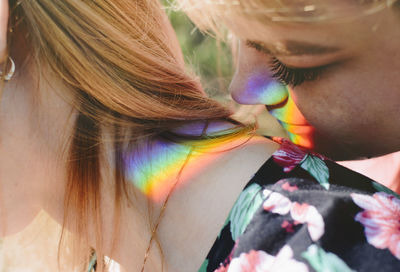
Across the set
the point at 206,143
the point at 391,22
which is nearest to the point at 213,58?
the point at 206,143

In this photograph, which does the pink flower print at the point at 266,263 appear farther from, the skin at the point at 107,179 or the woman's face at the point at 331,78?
the woman's face at the point at 331,78

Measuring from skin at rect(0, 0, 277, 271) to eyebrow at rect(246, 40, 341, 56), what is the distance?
0.55 ft

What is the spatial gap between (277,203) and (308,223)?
0.06 metres

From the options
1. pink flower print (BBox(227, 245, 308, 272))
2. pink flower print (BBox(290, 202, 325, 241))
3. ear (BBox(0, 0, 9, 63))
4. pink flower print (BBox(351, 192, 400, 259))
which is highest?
ear (BBox(0, 0, 9, 63))

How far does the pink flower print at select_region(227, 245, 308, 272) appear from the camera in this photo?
647 mm

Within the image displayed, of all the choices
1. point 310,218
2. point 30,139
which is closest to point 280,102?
point 310,218

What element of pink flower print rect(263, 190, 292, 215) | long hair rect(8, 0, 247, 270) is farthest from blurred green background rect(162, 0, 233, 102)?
pink flower print rect(263, 190, 292, 215)

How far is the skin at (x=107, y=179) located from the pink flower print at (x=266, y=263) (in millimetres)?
108

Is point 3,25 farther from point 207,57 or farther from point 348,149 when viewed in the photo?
point 207,57

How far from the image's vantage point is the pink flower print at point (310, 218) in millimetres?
658

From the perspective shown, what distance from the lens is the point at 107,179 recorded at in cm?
87

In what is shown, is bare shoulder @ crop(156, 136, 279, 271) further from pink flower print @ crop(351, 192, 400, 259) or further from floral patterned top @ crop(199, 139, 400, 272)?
pink flower print @ crop(351, 192, 400, 259)

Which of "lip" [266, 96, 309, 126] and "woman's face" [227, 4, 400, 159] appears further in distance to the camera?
"lip" [266, 96, 309, 126]

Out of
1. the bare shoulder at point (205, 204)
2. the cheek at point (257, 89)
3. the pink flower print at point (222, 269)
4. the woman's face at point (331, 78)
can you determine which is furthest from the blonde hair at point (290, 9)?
the pink flower print at point (222, 269)
